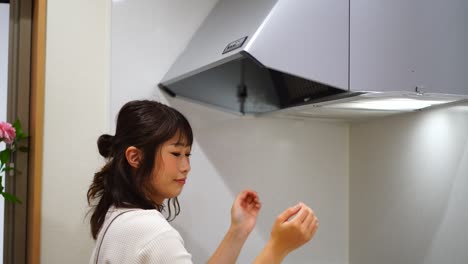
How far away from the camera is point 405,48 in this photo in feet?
3.70

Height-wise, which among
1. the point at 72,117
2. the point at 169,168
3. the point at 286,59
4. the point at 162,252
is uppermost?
the point at 286,59

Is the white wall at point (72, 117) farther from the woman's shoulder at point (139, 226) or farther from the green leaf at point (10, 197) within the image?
the woman's shoulder at point (139, 226)

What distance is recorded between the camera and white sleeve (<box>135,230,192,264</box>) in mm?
853

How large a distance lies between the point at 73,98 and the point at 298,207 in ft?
2.79

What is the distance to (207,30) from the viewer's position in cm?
142

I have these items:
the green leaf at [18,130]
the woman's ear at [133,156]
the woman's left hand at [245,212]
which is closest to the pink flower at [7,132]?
the green leaf at [18,130]

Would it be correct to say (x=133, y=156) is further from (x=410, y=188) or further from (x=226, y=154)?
(x=410, y=188)

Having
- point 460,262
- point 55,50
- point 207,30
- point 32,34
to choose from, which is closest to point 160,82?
point 207,30

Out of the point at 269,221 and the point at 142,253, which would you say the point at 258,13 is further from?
the point at 269,221

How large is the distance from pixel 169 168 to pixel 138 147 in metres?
0.08

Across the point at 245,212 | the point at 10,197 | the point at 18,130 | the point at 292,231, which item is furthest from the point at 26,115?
the point at 292,231

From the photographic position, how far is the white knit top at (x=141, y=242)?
0.86 m

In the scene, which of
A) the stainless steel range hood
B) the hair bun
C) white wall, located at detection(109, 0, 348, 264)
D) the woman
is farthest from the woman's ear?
white wall, located at detection(109, 0, 348, 264)

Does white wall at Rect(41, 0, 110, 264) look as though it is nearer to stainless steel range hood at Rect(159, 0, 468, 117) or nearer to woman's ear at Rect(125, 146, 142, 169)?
stainless steel range hood at Rect(159, 0, 468, 117)
